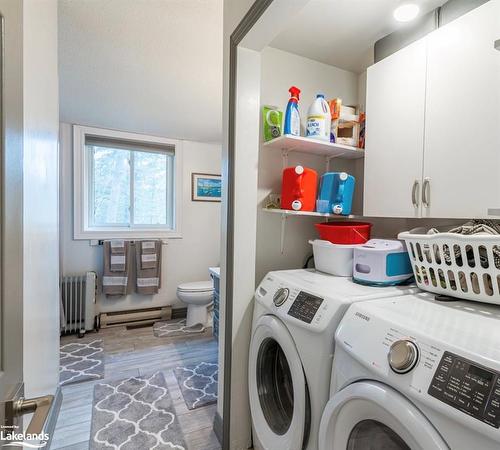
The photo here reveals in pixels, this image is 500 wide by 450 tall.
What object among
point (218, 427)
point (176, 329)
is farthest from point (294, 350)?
point (176, 329)

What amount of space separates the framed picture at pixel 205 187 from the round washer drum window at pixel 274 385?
8.55 ft

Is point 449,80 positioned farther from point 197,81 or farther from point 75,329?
point 75,329

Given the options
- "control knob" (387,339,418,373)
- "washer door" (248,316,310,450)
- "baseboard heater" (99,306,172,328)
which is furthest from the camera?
"baseboard heater" (99,306,172,328)

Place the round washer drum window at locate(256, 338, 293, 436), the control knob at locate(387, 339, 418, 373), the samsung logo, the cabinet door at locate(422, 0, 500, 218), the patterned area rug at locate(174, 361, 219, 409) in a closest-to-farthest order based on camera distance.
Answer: the control knob at locate(387, 339, 418, 373), the samsung logo, the cabinet door at locate(422, 0, 500, 218), the round washer drum window at locate(256, 338, 293, 436), the patterned area rug at locate(174, 361, 219, 409)

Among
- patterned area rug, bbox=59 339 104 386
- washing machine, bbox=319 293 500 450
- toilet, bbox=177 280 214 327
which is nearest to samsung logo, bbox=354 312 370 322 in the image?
washing machine, bbox=319 293 500 450

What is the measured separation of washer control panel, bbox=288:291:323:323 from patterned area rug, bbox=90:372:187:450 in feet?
3.67

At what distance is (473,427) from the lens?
540 millimetres

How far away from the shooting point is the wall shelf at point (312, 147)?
1446mm

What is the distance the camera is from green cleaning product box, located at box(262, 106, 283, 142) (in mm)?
1564

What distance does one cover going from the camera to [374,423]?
0.78 meters

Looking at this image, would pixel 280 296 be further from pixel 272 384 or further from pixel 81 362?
pixel 81 362

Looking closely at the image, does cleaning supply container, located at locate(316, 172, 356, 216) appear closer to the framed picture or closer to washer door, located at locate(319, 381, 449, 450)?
washer door, located at locate(319, 381, 449, 450)

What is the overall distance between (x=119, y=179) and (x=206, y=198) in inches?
Answer: 42.5

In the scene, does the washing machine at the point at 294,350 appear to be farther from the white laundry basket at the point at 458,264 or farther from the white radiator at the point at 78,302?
the white radiator at the point at 78,302
